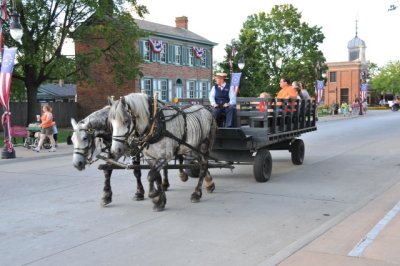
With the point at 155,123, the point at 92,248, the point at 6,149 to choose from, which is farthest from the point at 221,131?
the point at 6,149

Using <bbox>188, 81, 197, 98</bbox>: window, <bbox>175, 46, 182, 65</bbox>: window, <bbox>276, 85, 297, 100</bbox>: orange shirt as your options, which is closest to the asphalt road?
<bbox>276, 85, 297, 100</bbox>: orange shirt

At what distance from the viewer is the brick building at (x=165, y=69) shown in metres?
39.8

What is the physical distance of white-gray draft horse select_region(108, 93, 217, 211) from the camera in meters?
6.49

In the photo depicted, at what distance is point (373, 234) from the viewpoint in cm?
567

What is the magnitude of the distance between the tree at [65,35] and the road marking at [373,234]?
22162 mm

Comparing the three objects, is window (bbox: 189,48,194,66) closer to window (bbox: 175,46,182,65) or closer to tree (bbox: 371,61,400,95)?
window (bbox: 175,46,182,65)

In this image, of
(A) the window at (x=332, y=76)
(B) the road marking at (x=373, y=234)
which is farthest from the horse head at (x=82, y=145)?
(A) the window at (x=332, y=76)

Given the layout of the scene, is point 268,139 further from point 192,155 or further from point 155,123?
point 155,123

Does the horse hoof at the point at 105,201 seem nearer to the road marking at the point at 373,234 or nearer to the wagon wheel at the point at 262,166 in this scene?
the wagon wheel at the point at 262,166

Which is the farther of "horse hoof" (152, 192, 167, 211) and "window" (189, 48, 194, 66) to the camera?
"window" (189, 48, 194, 66)

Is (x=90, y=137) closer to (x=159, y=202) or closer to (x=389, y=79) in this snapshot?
(x=159, y=202)

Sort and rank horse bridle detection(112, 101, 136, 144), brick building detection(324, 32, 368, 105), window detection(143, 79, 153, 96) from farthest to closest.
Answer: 1. brick building detection(324, 32, 368, 105)
2. window detection(143, 79, 153, 96)
3. horse bridle detection(112, 101, 136, 144)

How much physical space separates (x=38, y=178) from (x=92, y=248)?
602 centimetres

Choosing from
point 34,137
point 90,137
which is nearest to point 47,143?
point 34,137
